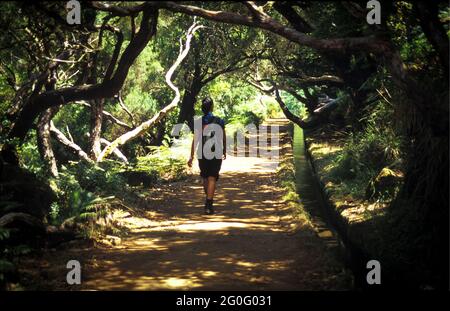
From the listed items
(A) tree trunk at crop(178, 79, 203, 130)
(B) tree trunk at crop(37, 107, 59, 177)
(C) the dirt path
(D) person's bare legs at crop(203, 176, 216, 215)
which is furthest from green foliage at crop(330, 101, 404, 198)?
(A) tree trunk at crop(178, 79, 203, 130)

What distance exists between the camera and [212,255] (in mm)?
7262

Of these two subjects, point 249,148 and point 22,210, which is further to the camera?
point 249,148

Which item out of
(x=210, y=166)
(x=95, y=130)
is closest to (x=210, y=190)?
(x=210, y=166)

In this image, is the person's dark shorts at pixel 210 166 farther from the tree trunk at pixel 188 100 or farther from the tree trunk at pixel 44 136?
the tree trunk at pixel 188 100

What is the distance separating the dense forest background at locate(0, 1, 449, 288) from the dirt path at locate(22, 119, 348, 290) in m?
0.89

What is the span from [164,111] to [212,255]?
866cm

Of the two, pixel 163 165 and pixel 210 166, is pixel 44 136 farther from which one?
pixel 210 166

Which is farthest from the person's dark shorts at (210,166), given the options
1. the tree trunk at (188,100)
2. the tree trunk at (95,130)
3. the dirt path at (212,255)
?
the tree trunk at (188,100)

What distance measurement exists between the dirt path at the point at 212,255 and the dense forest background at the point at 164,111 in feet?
2.92

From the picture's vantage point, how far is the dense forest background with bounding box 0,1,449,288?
6879 mm

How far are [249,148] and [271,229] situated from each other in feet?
47.9
